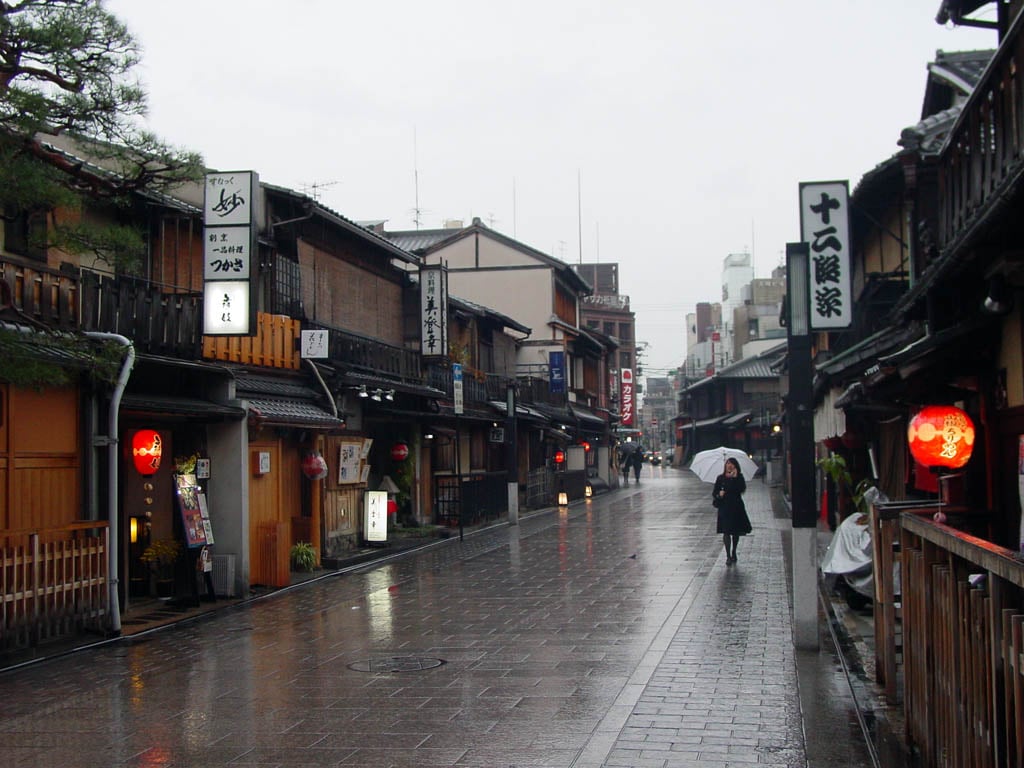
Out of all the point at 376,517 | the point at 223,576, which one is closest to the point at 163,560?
the point at 223,576

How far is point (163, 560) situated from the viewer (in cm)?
1619

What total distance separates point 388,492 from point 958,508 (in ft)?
53.7

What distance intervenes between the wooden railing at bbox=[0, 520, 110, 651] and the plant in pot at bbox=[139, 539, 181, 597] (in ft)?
8.53

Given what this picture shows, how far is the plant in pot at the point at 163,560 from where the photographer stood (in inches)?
628

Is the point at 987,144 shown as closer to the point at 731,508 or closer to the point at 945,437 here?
the point at 945,437

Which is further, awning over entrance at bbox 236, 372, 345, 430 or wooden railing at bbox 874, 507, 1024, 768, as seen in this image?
awning over entrance at bbox 236, 372, 345, 430

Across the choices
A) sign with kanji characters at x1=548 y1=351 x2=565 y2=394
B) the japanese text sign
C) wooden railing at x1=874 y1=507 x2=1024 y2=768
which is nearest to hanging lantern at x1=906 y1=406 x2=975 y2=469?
wooden railing at x1=874 y1=507 x2=1024 y2=768

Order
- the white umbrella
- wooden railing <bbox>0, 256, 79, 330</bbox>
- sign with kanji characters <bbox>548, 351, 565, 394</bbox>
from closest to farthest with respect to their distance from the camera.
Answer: wooden railing <bbox>0, 256, 79, 330</bbox>, the white umbrella, sign with kanji characters <bbox>548, 351, 565, 394</bbox>

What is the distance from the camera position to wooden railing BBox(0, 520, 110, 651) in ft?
37.7

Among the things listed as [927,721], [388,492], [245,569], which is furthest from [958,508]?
[388,492]

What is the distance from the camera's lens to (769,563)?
20.1 meters

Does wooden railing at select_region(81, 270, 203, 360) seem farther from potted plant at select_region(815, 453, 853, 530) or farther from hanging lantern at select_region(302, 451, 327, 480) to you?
potted plant at select_region(815, 453, 853, 530)

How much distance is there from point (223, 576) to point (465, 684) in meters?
7.64

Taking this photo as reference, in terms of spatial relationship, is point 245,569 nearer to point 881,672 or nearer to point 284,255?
point 284,255
